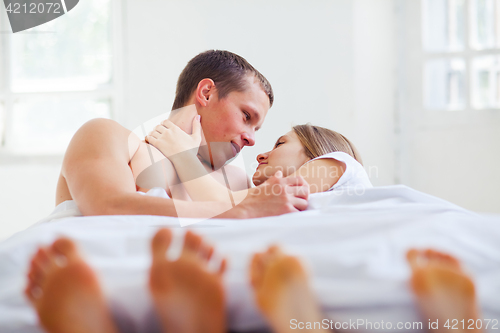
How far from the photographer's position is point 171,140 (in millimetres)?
1160

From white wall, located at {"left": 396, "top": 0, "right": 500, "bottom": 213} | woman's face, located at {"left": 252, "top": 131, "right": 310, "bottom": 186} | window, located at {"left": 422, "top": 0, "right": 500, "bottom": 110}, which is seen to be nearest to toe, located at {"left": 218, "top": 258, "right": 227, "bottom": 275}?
woman's face, located at {"left": 252, "top": 131, "right": 310, "bottom": 186}

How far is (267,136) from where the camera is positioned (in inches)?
105

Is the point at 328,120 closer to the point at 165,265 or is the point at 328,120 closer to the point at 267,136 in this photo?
the point at 267,136

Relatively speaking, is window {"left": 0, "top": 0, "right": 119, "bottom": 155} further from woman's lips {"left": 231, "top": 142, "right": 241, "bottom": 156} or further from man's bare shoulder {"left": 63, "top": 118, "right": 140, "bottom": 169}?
man's bare shoulder {"left": 63, "top": 118, "right": 140, "bottom": 169}

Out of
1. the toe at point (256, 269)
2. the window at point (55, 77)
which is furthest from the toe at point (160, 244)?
the window at point (55, 77)

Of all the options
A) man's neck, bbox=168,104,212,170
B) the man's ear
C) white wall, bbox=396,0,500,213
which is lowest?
white wall, bbox=396,0,500,213

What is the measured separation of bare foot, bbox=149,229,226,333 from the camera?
434 mm

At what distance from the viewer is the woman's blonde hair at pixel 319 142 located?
1.37 metres

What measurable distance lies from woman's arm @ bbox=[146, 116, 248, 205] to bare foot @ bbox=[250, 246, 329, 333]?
23.5 inches

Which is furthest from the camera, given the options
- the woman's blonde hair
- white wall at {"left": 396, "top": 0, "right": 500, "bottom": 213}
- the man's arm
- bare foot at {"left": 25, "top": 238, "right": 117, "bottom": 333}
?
white wall at {"left": 396, "top": 0, "right": 500, "bottom": 213}

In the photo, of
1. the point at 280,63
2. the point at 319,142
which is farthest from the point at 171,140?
the point at 280,63

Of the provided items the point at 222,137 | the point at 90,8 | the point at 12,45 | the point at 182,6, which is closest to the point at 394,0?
the point at 182,6

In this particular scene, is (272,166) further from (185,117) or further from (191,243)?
(191,243)

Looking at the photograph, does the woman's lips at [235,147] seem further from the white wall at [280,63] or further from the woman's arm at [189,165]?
the white wall at [280,63]
